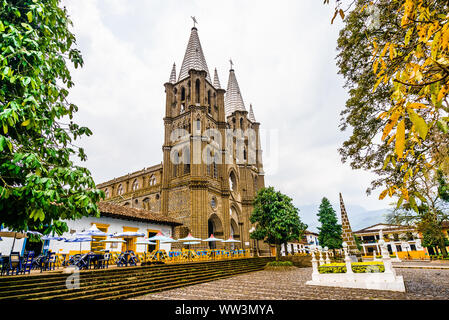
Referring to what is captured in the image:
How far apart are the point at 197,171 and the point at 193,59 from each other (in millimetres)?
16956

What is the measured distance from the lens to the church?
87.1 ft

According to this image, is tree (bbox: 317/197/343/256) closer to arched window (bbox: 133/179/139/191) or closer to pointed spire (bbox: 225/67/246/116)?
pointed spire (bbox: 225/67/246/116)

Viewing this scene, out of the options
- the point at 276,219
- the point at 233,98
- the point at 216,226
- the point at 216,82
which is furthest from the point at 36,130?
the point at 233,98

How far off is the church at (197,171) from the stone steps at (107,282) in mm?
10874

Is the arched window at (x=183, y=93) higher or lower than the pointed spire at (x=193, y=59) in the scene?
lower

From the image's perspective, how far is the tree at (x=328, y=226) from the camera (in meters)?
37.1

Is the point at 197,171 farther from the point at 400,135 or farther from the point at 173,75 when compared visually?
the point at 400,135

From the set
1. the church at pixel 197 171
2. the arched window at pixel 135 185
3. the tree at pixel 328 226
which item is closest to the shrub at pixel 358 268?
the church at pixel 197 171

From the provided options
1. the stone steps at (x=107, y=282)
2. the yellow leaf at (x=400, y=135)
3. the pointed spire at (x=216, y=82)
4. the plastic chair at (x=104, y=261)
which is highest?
the pointed spire at (x=216, y=82)

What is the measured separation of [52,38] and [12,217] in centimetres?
385

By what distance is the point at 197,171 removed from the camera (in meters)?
27.0

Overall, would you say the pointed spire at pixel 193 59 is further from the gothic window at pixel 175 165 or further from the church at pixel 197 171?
the gothic window at pixel 175 165
